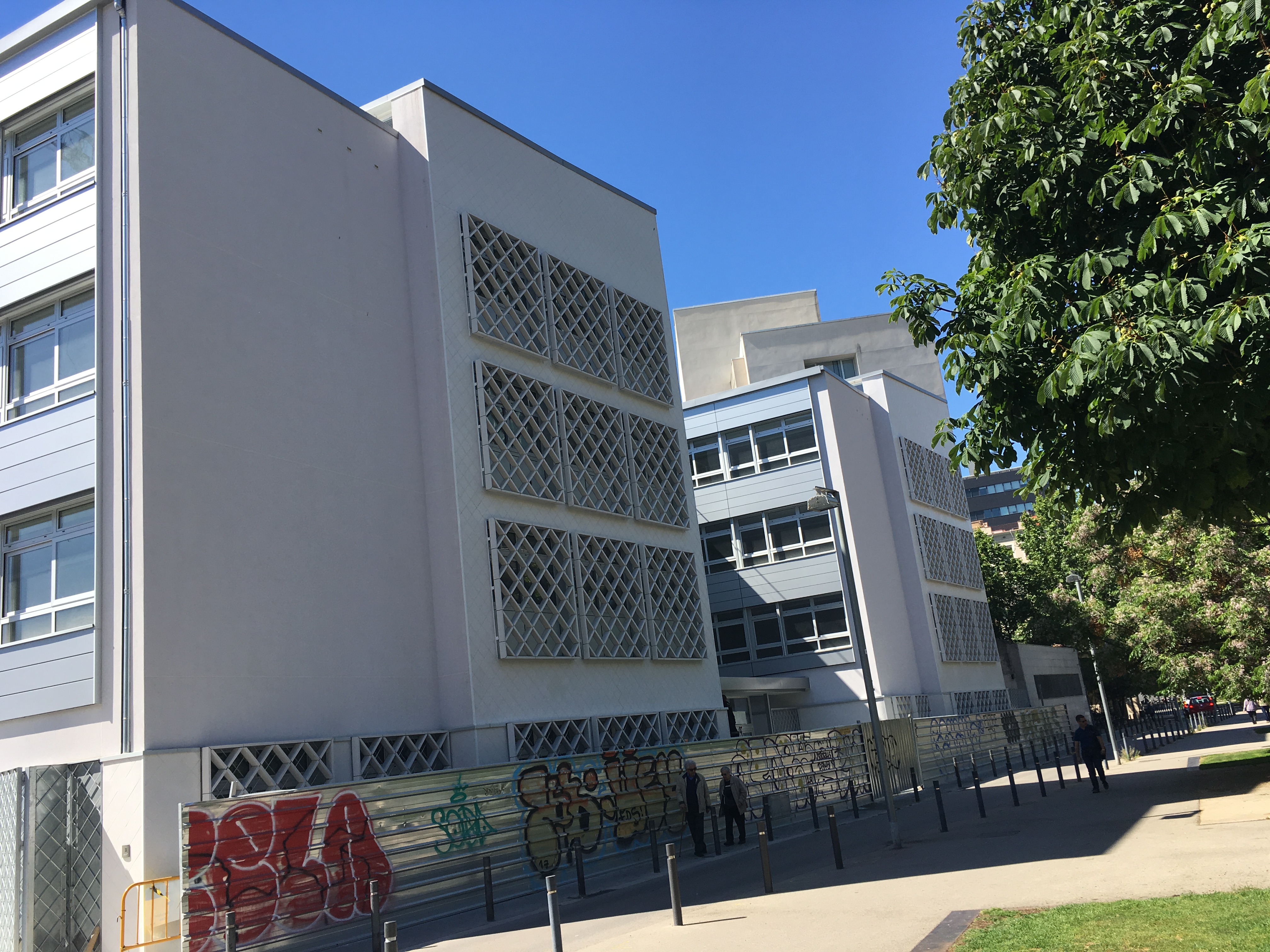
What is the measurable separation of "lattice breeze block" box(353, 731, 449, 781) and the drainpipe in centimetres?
395

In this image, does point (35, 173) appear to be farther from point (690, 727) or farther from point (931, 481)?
point (931, 481)

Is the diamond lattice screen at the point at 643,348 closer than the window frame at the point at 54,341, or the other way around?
the window frame at the point at 54,341

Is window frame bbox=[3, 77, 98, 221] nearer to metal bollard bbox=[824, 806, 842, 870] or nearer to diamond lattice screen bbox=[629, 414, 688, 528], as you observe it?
diamond lattice screen bbox=[629, 414, 688, 528]

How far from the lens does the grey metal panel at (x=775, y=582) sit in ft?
117

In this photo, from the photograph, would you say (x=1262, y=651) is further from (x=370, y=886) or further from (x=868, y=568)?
(x=370, y=886)

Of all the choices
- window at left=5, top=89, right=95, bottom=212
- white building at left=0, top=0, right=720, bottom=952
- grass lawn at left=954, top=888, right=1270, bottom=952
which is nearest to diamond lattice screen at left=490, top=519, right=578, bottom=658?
white building at left=0, top=0, right=720, bottom=952

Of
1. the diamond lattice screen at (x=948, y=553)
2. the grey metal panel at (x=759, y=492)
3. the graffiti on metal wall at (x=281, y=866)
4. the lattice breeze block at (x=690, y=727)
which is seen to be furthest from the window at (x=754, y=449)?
the graffiti on metal wall at (x=281, y=866)

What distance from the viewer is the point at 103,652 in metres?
15.2

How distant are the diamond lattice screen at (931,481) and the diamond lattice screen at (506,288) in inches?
836

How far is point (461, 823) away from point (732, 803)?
20.4ft

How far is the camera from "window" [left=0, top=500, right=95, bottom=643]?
16.1 m

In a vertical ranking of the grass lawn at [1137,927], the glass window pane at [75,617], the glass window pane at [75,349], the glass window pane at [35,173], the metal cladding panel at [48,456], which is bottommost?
the grass lawn at [1137,927]

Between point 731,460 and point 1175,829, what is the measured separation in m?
25.0

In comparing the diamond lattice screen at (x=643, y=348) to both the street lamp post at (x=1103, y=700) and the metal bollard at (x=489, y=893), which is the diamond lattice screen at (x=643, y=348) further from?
the street lamp post at (x=1103, y=700)
